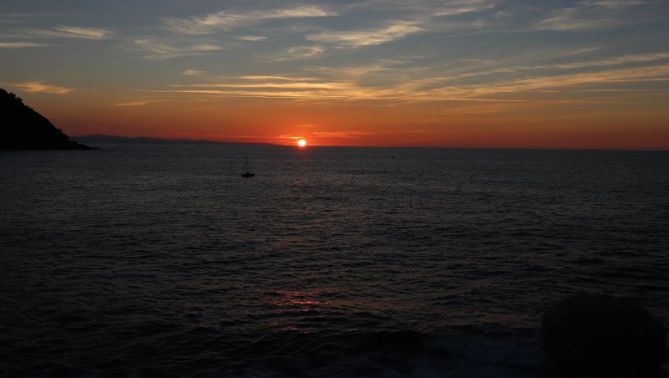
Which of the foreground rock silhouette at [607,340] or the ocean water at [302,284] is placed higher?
the foreground rock silhouette at [607,340]

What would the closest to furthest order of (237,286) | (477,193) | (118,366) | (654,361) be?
(654,361) → (118,366) → (237,286) → (477,193)

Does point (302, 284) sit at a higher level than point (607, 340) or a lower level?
lower

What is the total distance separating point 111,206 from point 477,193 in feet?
203

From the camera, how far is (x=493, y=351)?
20.2 metres

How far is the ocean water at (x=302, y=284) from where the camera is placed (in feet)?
66.5

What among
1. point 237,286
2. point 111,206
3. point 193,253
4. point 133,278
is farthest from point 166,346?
point 111,206

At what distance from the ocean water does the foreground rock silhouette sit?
4.58 metres

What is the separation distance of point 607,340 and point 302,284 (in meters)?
20.5

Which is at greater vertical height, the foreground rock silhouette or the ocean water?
the foreground rock silhouette

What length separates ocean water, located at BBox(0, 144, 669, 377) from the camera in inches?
798

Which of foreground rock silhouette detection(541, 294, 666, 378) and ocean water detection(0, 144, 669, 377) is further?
ocean water detection(0, 144, 669, 377)

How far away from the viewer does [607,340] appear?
13.8 meters

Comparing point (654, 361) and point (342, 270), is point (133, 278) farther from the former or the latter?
point (654, 361)

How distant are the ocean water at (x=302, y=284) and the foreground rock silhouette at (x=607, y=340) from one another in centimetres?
458
